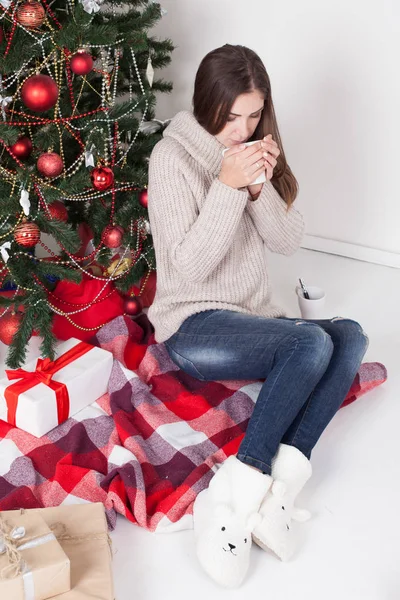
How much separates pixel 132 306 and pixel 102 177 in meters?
0.47

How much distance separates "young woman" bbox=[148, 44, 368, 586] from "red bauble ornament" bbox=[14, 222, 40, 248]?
31 centimetres

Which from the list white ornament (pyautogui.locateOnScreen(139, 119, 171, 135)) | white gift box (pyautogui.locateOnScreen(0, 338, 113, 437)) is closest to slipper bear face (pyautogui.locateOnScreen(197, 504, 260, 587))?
white gift box (pyautogui.locateOnScreen(0, 338, 113, 437))

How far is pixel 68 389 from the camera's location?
1844mm

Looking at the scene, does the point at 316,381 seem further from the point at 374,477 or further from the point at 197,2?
the point at 197,2

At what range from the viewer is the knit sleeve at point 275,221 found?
189cm

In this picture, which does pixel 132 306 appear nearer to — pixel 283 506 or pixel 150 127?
pixel 150 127

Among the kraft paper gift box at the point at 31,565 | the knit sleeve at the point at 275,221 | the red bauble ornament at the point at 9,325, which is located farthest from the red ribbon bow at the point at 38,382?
the knit sleeve at the point at 275,221

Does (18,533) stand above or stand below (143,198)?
below

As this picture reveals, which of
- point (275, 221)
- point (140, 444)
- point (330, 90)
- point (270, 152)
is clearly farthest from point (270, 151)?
point (330, 90)

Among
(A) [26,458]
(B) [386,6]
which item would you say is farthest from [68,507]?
(B) [386,6]

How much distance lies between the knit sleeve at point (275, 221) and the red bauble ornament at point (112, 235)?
0.42m

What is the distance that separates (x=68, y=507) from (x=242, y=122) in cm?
96

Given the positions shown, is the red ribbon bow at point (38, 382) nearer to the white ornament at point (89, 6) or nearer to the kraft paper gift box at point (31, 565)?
the kraft paper gift box at point (31, 565)

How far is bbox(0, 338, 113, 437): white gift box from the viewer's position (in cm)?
179
